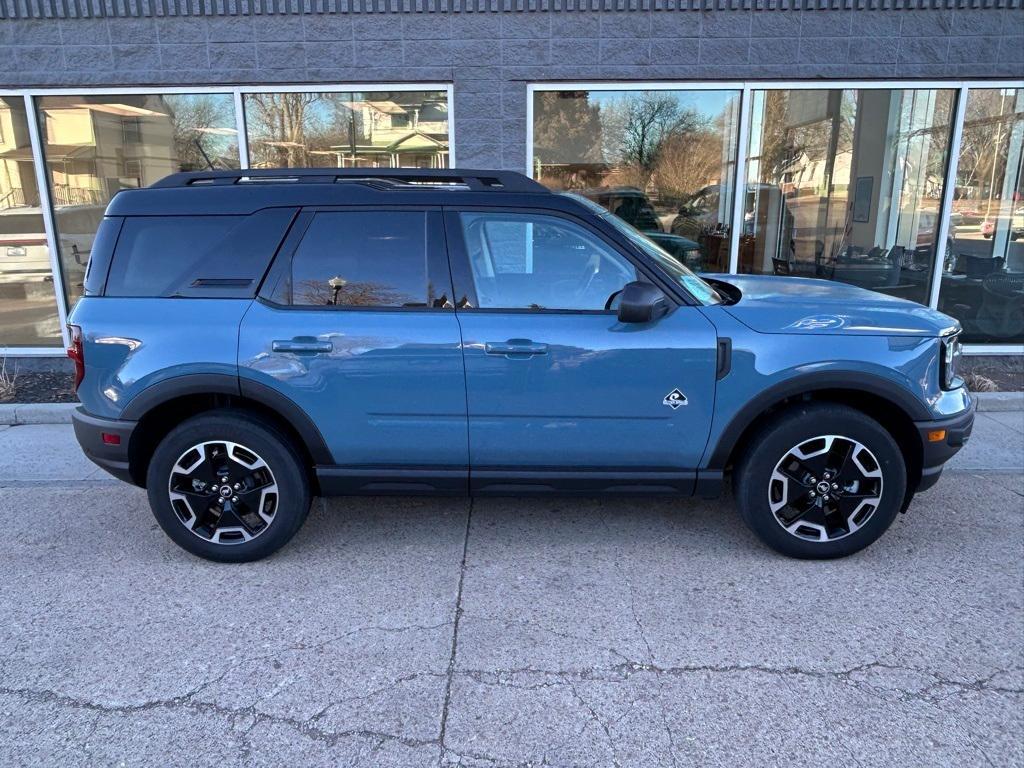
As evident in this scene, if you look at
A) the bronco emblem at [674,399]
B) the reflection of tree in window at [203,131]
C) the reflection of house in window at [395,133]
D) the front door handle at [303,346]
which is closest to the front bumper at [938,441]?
the bronco emblem at [674,399]

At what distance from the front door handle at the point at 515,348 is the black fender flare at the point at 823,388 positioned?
1032 mm

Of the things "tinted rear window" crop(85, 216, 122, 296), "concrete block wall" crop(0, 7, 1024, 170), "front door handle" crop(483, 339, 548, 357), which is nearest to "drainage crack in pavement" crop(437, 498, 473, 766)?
"front door handle" crop(483, 339, 548, 357)

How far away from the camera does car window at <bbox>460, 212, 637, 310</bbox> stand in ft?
11.5

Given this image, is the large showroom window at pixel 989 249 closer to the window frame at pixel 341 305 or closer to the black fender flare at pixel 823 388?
the black fender flare at pixel 823 388

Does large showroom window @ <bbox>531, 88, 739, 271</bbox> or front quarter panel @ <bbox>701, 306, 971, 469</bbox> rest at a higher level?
large showroom window @ <bbox>531, 88, 739, 271</bbox>

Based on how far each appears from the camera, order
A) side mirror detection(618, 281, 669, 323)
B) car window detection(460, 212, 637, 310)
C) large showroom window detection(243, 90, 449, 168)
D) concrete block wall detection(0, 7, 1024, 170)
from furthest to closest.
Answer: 1. large showroom window detection(243, 90, 449, 168)
2. concrete block wall detection(0, 7, 1024, 170)
3. car window detection(460, 212, 637, 310)
4. side mirror detection(618, 281, 669, 323)


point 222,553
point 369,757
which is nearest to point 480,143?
point 222,553

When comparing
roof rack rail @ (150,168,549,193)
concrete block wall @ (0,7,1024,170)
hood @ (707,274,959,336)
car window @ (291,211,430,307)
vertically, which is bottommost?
hood @ (707,274,959,336)

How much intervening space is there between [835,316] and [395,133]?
17.3ft

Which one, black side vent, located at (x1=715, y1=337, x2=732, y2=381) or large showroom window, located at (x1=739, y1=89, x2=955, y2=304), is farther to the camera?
large showroom window, located at (x1=739, y1=89, x2=955, y2=304)

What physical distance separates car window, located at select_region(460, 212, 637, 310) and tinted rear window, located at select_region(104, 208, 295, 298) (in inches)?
41.1

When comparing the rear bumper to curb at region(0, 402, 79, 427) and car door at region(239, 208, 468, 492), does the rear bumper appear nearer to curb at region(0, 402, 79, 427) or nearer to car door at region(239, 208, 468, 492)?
car door at region(239, 208, 468, 492)

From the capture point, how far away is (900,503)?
11.6ft

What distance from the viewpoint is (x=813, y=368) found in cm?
340
